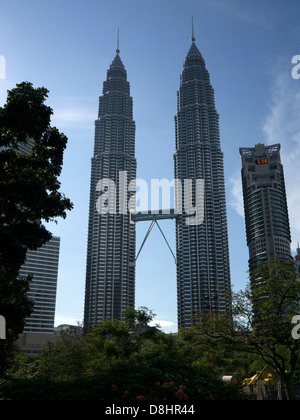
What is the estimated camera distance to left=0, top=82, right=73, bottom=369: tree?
58.0ft

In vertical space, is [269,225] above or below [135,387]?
above

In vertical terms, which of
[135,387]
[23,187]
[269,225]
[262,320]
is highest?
[269,225]

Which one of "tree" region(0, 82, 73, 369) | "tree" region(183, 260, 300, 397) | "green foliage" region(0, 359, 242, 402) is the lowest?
"green foliage" region(0, 359, 242, 402)

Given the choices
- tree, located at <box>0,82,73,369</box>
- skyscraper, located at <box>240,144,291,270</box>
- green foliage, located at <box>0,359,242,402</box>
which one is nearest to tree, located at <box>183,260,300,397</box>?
green foliage, located at <box>0,359,242,402</box>

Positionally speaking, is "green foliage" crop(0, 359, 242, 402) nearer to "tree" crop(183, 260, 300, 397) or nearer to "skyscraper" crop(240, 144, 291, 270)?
"tree" crop(183, 260, 300, 397)

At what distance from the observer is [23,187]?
56.7 ft

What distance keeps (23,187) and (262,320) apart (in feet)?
50.2

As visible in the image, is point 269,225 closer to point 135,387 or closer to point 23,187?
point 23,187

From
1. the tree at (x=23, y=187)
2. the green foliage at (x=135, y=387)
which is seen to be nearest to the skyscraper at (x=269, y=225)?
the tree at (x=23, y=187)

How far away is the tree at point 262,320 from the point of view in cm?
2133

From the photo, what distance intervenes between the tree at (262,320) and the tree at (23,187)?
433 inches

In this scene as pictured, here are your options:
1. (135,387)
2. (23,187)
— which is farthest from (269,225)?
(135,387)

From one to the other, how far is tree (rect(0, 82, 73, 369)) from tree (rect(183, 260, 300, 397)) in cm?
1100
